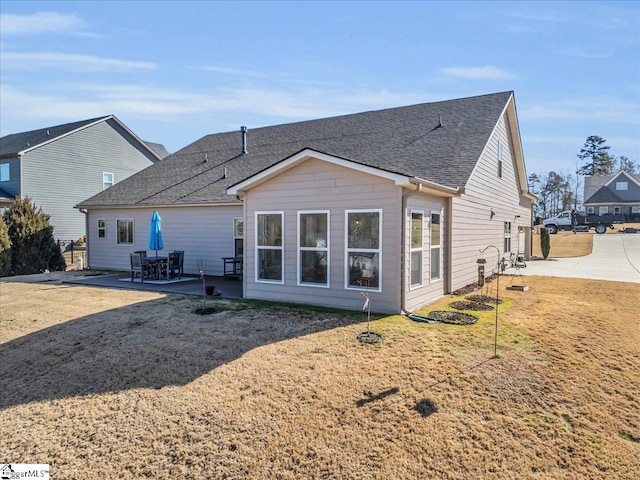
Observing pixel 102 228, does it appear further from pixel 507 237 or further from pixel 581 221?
pixel 581 221

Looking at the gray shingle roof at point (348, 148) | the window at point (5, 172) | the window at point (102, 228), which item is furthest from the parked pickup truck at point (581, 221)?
the window at point (5, 172)

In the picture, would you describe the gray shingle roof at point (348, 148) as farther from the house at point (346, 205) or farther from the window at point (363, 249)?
the window at point (363, 249)

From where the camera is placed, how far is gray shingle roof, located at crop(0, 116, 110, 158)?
2264 centimetres

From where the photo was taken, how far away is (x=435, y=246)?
30.0 feet

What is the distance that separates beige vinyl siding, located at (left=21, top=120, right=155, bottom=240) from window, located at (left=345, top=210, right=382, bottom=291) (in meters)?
21.5

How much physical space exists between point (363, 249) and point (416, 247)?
118cm

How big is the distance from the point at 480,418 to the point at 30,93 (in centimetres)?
2223

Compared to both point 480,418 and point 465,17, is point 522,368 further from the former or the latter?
point 465,17

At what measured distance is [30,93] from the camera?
18.1m

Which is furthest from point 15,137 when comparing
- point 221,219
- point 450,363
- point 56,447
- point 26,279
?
point 450,363

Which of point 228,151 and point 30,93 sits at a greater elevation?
point 30,93

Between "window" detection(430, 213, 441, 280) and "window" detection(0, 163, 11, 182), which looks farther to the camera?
"window" detection(0, 163, 11, 182)

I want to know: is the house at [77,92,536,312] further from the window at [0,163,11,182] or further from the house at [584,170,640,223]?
the house at [584,170,640,223]

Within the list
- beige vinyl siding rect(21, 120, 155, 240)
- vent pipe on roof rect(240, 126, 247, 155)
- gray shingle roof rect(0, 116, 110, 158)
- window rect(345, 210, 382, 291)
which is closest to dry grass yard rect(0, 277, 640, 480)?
window rect(345, 210, 382, 291)
